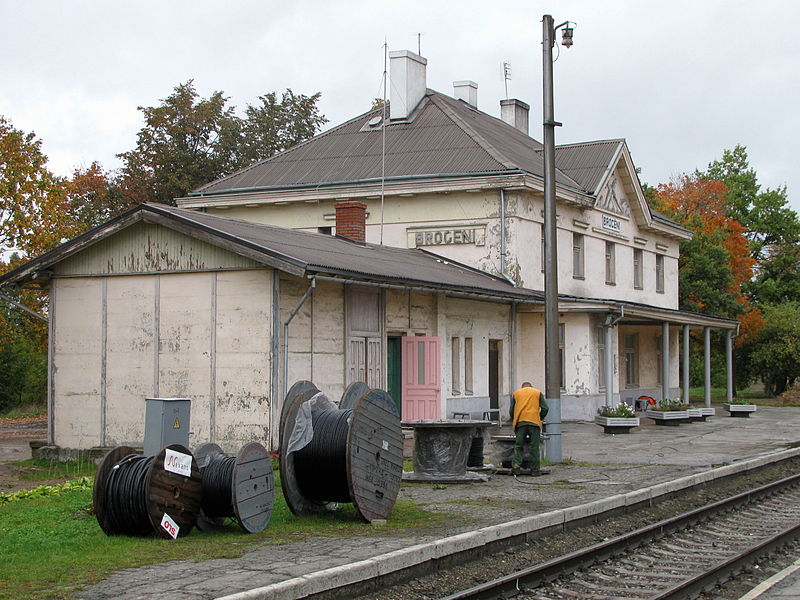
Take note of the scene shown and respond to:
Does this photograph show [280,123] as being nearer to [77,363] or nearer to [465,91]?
[465,91]

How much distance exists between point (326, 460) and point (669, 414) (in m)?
19.4

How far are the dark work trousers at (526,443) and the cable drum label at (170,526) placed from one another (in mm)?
7142

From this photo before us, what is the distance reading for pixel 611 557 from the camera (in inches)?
399

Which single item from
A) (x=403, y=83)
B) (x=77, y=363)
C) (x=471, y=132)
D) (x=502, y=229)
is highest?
(x=403, y=83)

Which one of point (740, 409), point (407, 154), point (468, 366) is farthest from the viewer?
point (740, 409)

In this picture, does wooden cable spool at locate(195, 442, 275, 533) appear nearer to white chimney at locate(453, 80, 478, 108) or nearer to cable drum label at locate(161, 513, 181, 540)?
cable drum label at locate(161, 513, 181, 540)

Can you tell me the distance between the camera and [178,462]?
31.3ft

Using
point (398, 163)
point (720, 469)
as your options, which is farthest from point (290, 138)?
point (720, 469)

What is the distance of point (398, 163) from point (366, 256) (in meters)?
8.70

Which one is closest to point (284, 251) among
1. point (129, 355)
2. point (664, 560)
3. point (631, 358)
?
point (129, 355)

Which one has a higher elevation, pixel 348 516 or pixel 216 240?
pixel 216 240

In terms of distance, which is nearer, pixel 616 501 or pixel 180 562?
pixel 180 562

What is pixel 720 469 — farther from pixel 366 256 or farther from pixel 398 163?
pixel 398 163

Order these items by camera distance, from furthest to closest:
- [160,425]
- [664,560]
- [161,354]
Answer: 1. [161,354]
2. [160,425]
3. [664,560]
